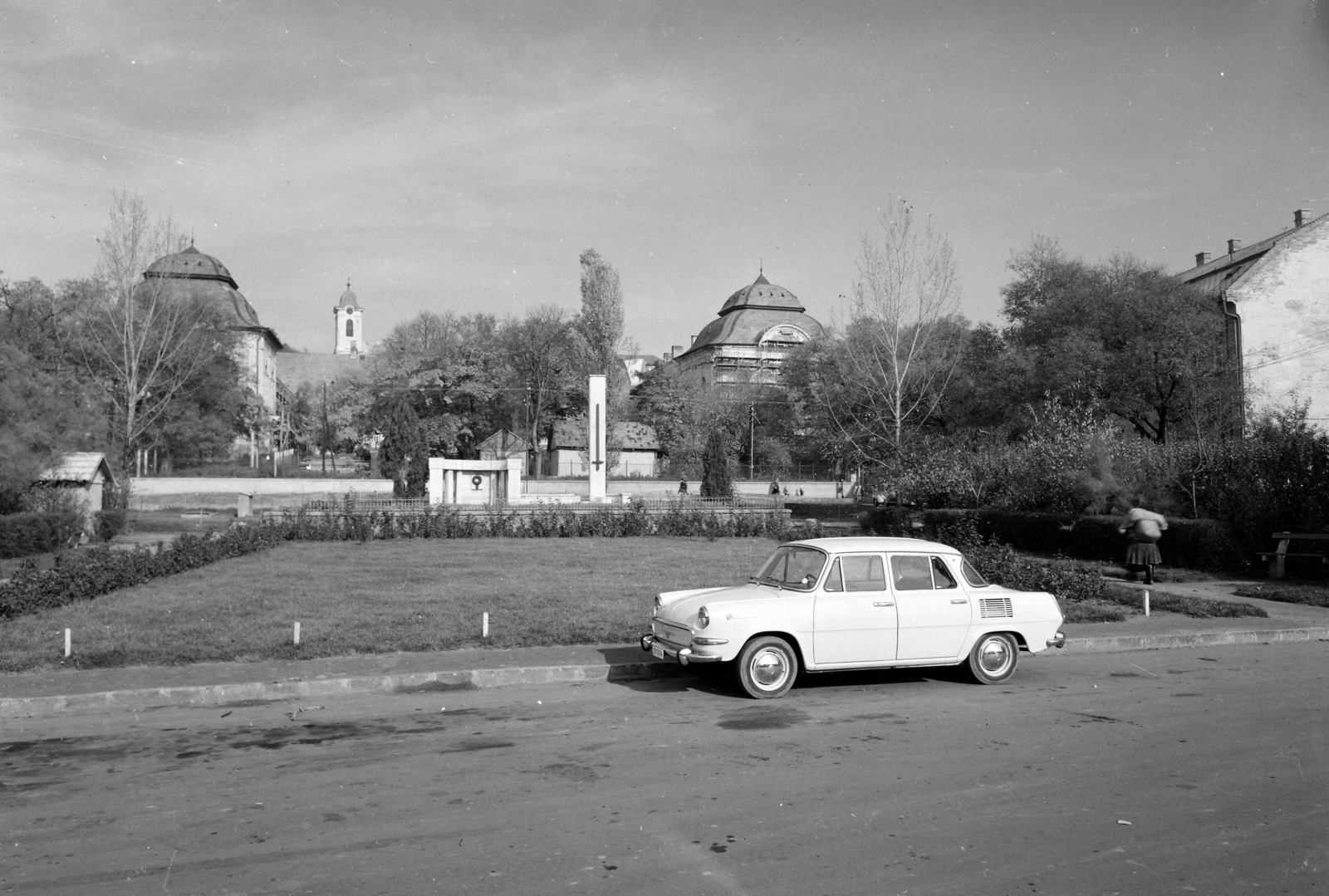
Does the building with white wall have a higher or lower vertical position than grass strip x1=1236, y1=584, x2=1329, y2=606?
higher

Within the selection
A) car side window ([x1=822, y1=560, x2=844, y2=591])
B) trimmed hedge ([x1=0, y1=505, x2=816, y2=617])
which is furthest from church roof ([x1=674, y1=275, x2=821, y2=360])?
car side window ([x1=822, y1=560, x2=844, y2=591])

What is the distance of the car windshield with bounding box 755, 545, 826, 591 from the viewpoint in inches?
376

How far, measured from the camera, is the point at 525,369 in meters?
71.9

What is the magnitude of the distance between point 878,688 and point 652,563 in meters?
12.5

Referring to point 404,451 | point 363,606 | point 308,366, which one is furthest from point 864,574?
point 308,366

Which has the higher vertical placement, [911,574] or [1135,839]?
[911,574]

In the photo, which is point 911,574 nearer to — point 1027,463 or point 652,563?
point 652,563

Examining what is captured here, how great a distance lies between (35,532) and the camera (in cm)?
2436

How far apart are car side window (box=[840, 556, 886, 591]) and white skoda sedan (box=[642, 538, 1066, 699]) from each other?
1 cm

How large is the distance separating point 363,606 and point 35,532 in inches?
586

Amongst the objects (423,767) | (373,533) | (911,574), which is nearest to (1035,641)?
(911,574)

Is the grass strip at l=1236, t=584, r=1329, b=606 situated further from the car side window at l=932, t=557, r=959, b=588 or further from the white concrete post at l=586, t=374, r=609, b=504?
the white concrete post at l=586, t=374, r=609, b=504

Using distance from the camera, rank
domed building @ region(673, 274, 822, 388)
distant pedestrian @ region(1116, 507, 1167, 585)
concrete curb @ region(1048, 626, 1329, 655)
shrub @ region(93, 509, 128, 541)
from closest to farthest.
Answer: concrete curb @ region(1048, 626, 1329, 655)
distant pedestrian @ region(1116, 507, 1167, 585)
shrub @ region(93, 509, 128, 541)
domed building @ region(673, 274, 822, 388)

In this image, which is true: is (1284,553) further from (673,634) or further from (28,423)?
(28,423)
